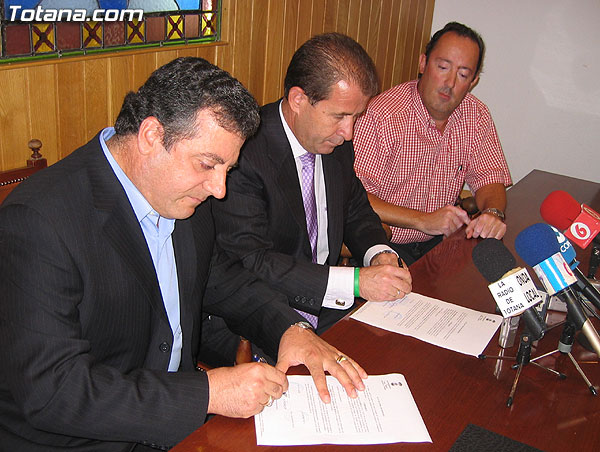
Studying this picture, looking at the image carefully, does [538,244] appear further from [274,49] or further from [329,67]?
[274,49]

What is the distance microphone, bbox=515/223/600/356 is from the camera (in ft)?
4.24

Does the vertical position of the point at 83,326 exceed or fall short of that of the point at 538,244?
it falls short

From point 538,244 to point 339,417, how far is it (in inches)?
22.1

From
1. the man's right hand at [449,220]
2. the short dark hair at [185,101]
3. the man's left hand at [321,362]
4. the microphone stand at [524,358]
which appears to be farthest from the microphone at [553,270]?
the man's right hand at [449,220]

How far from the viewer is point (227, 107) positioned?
128 cm

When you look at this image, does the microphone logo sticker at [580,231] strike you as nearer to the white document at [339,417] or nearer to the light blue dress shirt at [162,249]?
the white document at [339,417]

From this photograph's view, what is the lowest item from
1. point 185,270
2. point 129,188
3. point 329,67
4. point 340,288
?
point 340,288

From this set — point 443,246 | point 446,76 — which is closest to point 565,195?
point 443,246

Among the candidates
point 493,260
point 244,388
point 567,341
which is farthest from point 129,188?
point 567,341

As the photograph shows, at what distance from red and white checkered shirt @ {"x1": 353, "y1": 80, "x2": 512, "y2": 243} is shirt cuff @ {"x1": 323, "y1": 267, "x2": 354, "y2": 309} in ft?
2.82

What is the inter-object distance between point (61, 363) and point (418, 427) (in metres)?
0.69

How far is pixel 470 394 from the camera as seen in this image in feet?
4.53

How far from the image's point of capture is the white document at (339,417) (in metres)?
1.19

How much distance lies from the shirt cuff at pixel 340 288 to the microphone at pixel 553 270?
24.9 inches
